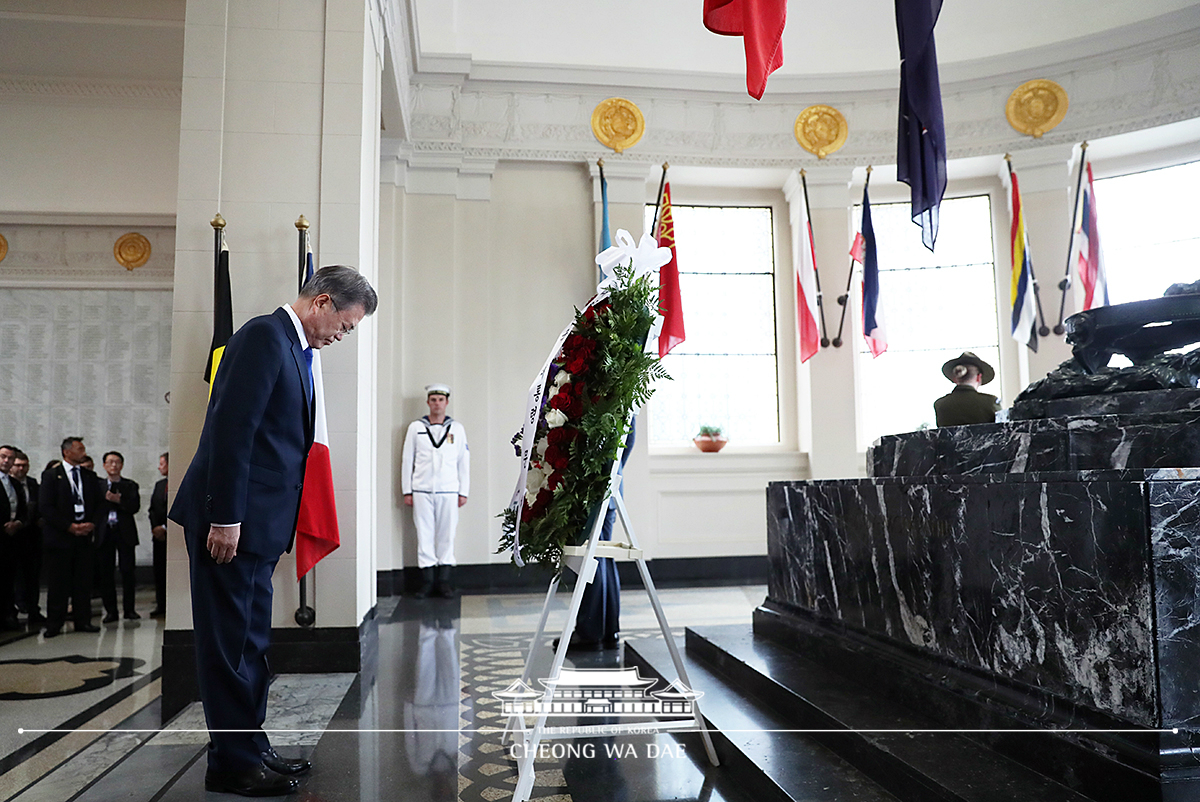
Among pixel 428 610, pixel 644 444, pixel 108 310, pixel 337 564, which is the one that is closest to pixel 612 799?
pixel 337 564

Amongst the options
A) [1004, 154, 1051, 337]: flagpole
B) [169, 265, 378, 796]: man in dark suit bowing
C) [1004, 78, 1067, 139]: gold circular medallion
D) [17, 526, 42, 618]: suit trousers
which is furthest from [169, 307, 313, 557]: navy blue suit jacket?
[1004, 78, 1067, 139]: gold circular medallion

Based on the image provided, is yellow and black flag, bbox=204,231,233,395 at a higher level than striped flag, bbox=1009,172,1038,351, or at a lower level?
lower

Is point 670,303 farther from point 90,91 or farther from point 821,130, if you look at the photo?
point 90,91

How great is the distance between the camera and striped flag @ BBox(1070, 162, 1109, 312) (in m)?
7.70

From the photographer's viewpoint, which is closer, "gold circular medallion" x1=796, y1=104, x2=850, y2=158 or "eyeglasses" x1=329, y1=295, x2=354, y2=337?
"eyeglasses" x1=329, y1=295, x2=354, y2=337

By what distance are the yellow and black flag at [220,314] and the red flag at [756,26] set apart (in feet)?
8.32

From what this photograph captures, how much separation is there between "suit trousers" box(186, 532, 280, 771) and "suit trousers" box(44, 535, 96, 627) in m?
4.43

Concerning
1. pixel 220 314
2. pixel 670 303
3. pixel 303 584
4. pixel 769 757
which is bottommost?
pixel 769 757

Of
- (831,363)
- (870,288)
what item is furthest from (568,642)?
(831,363)

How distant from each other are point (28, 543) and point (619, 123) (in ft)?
20.8

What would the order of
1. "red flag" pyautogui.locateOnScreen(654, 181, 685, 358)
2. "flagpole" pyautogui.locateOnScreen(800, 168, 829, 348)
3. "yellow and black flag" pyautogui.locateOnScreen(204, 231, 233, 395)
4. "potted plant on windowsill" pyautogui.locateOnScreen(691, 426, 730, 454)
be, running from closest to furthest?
"yellow and black flag" pyautogui.locateOnScreen(204, 231, 233, 395)
"red flag" pyautogui.locateOnScreen(654, 181, 685, 358)
"flagpole" pyautogui.locateOnScreen(800, 168, 829, 348)
"potted plant on windowsill" pyautogui.locateOnScreen(691, 426, 730, 454)

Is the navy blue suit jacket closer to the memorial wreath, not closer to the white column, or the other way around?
the memorial wreath

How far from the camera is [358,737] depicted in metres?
3.14

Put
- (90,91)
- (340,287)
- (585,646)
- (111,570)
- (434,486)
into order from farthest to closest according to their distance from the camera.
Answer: (90,91) < (434,486) < (111,570) < (585,646) < (340,287)
